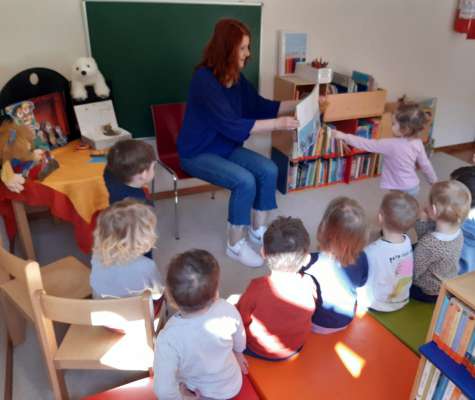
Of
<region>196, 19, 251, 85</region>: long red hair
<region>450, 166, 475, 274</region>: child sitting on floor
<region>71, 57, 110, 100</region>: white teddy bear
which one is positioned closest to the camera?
<region>450, 166, 475, 274</region>: child sitting on floor

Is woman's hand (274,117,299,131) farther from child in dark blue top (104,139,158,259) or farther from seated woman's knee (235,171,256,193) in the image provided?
child in dark blue top (104,139,158,259)

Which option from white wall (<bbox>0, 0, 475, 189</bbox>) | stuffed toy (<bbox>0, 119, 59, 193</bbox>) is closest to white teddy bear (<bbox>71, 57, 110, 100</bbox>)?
white wall (<bbox>0, 0, 475, 189</bbox>)

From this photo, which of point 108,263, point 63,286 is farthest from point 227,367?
point 63,286

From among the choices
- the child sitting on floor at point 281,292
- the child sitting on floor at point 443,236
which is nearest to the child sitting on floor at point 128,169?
the child sitting on floor at point 281,292

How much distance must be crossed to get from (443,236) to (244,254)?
1.10m

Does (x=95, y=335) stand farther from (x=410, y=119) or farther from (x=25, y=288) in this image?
(x=410, y=119)

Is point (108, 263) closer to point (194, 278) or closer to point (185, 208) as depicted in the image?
point (194, 278)

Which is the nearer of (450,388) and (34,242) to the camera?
(450,388)

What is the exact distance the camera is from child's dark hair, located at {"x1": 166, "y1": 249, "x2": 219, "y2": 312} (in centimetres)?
121

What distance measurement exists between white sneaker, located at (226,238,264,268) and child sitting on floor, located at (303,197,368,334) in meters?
0.75

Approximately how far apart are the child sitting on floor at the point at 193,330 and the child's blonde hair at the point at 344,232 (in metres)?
0.53

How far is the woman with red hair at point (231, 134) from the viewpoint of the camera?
2.37 metres

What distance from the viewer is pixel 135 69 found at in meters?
2.85

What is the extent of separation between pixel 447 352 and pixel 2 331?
6.18ft
